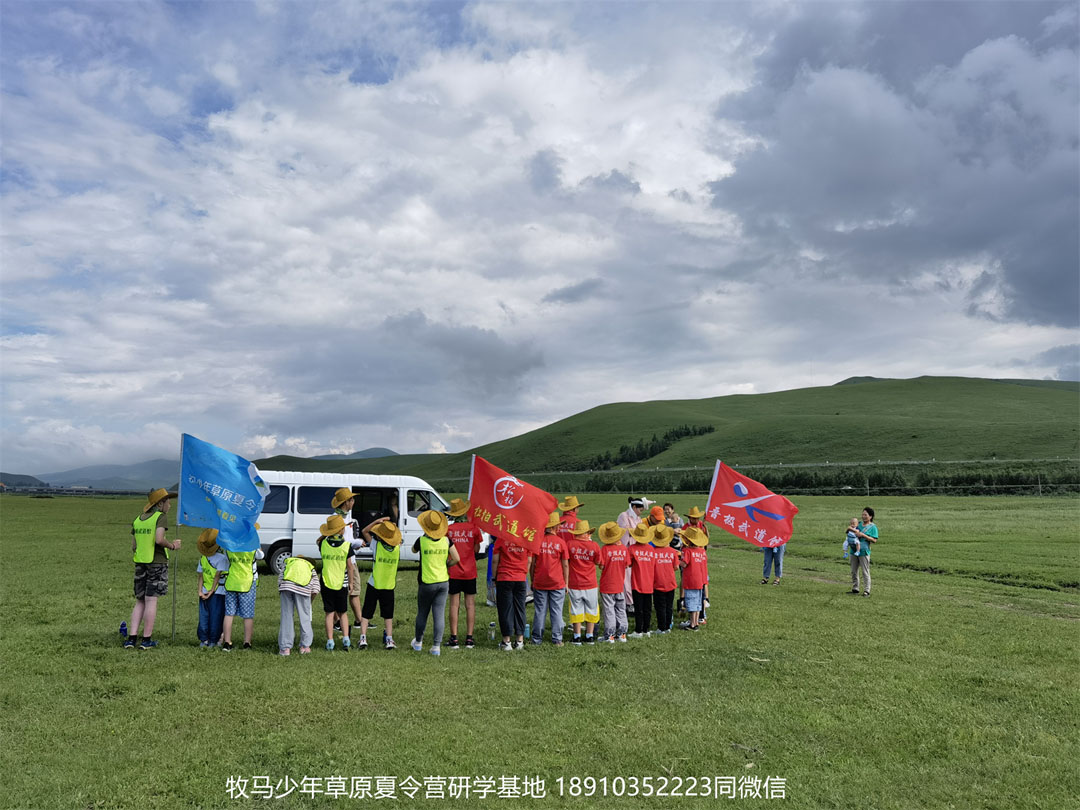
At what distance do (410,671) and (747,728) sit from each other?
4.37m

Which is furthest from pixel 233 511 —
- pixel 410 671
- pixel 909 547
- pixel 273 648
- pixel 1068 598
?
pixel 909 547

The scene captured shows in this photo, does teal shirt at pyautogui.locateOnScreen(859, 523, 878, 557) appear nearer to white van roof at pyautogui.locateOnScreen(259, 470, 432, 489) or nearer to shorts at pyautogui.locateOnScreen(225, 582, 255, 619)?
white van roof at pyautogui.locateOnScreen(259, 470, 432, 489)

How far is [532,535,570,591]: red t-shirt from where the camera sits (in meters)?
11.5

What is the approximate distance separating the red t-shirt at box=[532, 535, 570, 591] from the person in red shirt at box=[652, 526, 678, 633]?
173cm

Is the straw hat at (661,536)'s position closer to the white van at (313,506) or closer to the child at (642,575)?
the child at (642,575)

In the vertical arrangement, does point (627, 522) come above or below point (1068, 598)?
above

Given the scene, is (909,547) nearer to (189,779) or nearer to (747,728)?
(747,728)

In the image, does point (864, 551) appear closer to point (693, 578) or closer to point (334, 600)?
point (693, 578)

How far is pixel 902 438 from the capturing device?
355ft

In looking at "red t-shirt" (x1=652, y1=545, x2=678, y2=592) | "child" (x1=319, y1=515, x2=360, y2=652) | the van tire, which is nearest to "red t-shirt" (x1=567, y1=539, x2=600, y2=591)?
"red t-shirt" (x1=652, y1=545, x2=678, y2=592)

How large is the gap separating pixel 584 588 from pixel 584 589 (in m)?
0.02

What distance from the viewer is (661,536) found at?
12562 millimetres

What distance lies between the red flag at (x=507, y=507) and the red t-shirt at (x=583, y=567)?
760mm

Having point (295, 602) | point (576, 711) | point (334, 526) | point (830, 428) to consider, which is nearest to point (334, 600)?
point (295, 602)
